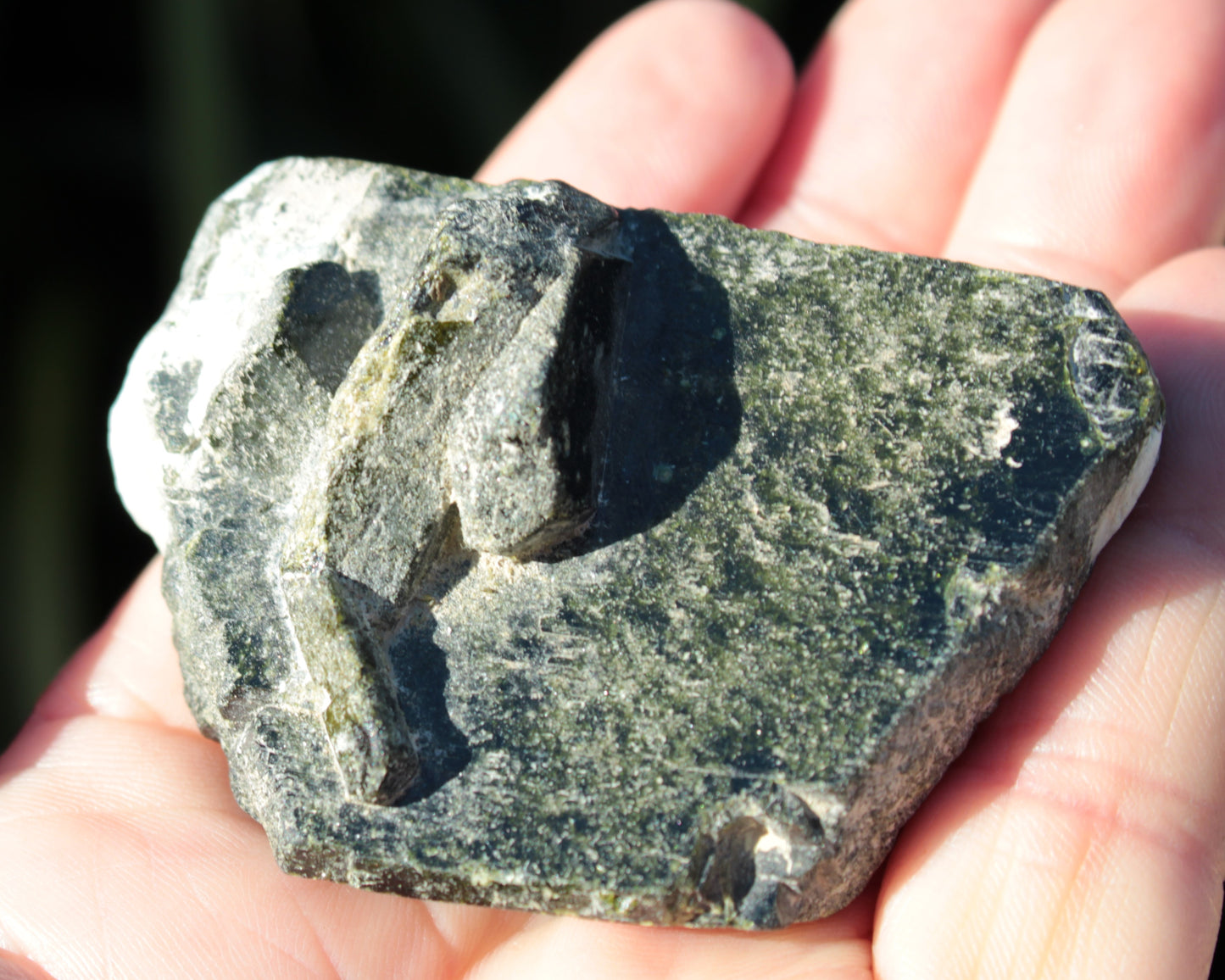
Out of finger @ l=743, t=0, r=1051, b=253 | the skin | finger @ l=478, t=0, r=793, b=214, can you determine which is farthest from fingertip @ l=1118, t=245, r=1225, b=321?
finger @ l=478, t=0, r=793, b=214

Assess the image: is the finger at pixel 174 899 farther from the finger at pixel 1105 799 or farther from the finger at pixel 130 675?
the finger at pixel 1105 799

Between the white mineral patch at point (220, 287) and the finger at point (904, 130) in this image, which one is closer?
the white mineral patch at point (220, 287)

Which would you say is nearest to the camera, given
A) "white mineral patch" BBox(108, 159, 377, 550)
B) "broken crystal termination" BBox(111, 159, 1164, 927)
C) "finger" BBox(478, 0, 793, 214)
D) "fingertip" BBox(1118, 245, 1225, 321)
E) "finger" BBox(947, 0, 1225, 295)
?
"broken crystal termination" BBox(111, 159, 1164, 927)

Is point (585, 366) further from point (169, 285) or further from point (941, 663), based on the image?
point (169, 285)

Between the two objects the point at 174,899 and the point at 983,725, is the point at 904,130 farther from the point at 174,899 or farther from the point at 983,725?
the point at 174,899

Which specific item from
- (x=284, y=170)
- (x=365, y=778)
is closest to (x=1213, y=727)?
(x=365, y=778)

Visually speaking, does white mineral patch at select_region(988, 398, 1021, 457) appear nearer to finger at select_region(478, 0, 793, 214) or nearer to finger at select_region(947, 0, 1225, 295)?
finger at select_region(947, 0, 1225, 295)

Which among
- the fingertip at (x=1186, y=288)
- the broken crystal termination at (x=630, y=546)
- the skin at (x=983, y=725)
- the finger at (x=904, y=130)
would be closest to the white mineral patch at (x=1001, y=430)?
the broken crystal termination at (x=630, y=546)

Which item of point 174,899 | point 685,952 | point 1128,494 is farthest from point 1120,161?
point 174,899
